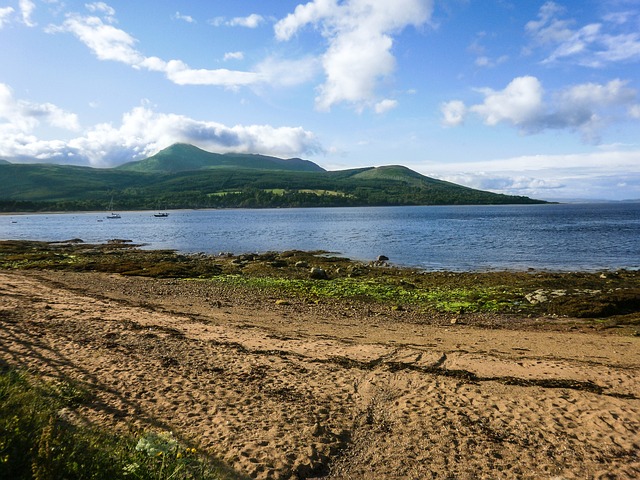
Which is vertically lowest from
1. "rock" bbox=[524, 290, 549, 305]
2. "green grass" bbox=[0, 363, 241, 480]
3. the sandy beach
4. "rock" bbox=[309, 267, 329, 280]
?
"rock" bbox=[309, 267, 329, 280]

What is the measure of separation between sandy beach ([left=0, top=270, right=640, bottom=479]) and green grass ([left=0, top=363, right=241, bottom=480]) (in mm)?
672

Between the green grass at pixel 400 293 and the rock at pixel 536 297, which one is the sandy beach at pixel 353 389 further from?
the rock at pixel 536 297

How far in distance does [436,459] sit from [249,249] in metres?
49.0

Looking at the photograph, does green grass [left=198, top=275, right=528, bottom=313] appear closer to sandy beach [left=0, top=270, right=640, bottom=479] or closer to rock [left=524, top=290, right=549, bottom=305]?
rock [left=524, top=290, right=549, bottom=305]

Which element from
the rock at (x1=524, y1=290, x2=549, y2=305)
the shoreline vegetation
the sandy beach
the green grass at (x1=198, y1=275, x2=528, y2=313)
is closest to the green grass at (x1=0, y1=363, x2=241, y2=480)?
the shoreline vegetation

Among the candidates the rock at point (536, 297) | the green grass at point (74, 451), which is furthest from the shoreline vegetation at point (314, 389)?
the rock at point (536, 297)

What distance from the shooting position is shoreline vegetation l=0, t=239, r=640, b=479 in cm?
695

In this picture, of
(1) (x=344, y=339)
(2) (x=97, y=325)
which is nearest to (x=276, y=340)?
(1) (x=344, y=339)

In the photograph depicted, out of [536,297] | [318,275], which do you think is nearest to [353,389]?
[536,297]

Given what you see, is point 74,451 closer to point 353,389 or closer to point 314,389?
point 314,389

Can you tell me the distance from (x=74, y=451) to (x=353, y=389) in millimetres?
6223

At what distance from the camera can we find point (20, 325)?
44.3ft

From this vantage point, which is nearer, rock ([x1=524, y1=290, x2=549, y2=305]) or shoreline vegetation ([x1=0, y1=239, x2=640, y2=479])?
shoreline vegetation ([x1=0, y1=239, x2=640, y2=479])

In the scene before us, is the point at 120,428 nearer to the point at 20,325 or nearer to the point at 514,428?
the point at 514,428
